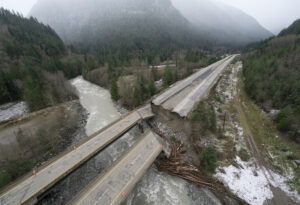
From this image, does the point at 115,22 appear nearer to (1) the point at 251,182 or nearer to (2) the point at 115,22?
(2) the point at 115,22

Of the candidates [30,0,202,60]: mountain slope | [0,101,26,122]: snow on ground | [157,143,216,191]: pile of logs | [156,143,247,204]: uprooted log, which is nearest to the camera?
[156,143,247,204]: uprooted log

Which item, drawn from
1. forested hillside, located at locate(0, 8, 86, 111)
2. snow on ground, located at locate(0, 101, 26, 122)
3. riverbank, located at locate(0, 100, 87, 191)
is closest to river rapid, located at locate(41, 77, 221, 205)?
riverbank, located at locate(0, 100, 87, 191)

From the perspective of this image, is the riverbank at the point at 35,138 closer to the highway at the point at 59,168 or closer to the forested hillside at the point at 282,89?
the highway at the point at 59,168

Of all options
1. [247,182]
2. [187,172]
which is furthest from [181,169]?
[247,182]

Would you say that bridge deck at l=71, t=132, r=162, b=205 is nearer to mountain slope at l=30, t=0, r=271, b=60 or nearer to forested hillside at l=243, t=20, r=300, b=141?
forested hillside at l=243, t=20, r=300, b=141

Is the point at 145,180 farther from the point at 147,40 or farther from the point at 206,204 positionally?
the point at 147,40
